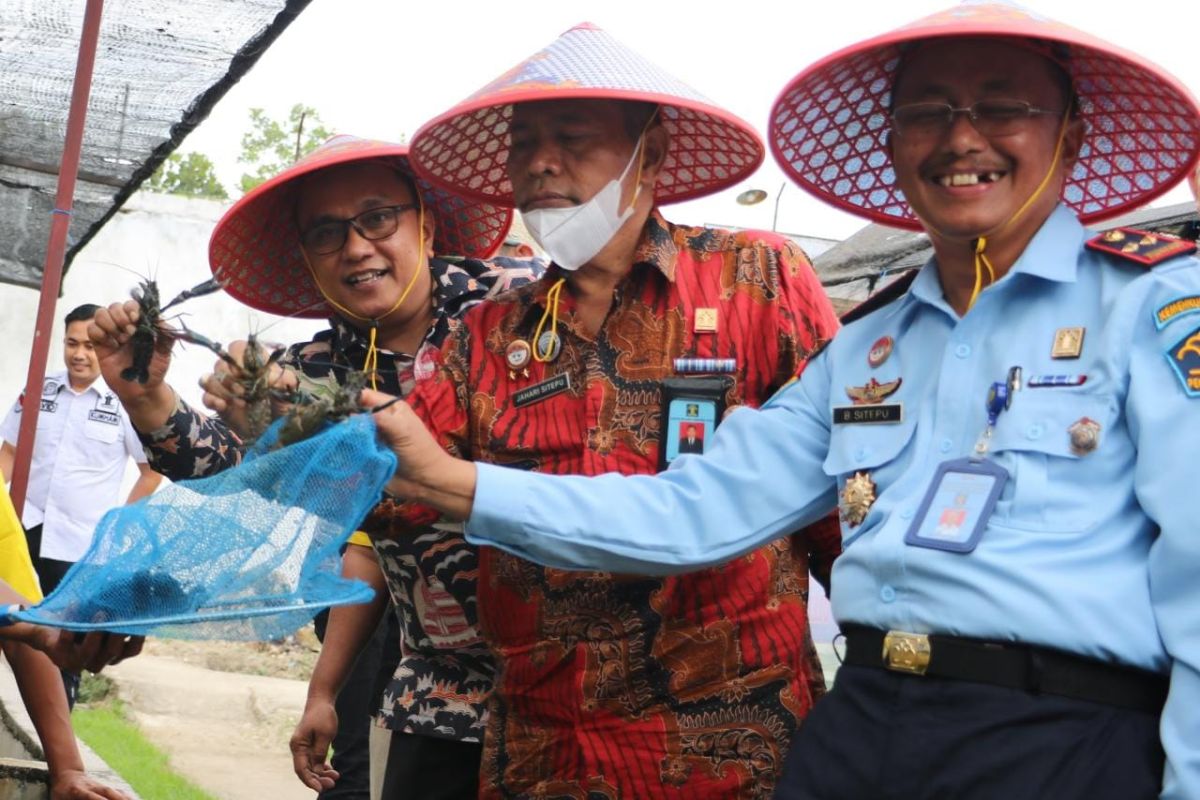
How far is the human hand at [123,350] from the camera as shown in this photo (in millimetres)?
2895

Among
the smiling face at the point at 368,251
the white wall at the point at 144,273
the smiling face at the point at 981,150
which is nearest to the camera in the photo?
the smiling face at the point at 981,150

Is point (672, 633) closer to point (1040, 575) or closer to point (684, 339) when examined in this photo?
point (684, 339)

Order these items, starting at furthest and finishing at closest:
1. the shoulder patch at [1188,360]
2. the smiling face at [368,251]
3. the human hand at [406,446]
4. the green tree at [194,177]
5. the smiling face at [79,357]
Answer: the green tree at [194,177] → the smiling face at [79,357] → the smiling face at [368,251] → the human hand at [406,446] → the shoulder patch at [1188,360]

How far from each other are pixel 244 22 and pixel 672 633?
110 inches

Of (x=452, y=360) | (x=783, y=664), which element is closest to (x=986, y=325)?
(x=783, y=664)

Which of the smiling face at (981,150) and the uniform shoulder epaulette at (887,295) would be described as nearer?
the smiling face at (981,150)

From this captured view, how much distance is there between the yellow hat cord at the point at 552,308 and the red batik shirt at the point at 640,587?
2cm

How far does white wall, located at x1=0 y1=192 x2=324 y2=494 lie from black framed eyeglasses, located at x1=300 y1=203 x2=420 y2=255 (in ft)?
35.2

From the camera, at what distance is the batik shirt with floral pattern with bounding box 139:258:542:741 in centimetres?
327

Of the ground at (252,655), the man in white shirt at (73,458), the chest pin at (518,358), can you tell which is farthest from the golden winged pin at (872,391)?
the ground at (252,655)

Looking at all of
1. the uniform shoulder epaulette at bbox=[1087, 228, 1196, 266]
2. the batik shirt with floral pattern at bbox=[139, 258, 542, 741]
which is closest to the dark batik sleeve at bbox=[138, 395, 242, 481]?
the batik shirt with floral pattern at bbox=[139, 258, 542, 741]

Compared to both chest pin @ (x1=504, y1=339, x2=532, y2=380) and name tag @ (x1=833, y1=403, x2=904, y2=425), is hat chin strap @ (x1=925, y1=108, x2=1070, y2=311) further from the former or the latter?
chest pin @ (x1=504, y1=339, x2=532, y2=380)

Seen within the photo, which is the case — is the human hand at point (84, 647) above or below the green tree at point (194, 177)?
below

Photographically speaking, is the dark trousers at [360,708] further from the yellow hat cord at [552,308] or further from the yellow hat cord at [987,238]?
the yellow hat cord at [987,238]
